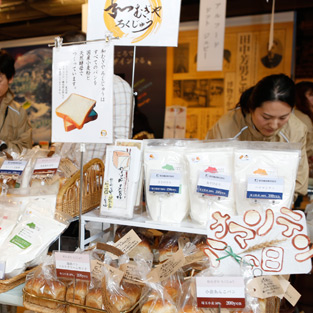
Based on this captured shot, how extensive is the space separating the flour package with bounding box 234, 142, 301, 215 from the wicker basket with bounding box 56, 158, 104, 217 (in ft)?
2.33

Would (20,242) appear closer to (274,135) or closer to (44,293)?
(44,293)

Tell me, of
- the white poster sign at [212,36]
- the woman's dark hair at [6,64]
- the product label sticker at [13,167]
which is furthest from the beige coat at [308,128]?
the woman's dark hair at [6,64]

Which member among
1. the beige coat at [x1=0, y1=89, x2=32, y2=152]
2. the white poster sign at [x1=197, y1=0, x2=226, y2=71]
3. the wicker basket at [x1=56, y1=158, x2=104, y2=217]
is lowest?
the wicker basket at [x1=56, y1=158, x2=104, y2=217]

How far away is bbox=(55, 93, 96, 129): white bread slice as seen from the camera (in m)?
1.40

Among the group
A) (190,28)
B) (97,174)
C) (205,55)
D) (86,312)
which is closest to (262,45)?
(190,28)

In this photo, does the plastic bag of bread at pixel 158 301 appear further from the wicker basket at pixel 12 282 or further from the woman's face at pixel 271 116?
the woman's face at pixel 271 116

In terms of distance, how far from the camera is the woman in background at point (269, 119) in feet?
5.99

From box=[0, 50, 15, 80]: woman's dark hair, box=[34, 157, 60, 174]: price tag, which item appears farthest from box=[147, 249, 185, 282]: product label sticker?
box=[0, 50, 15, 80]: woman's dark hair

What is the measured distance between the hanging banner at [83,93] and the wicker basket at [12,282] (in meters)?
0.56

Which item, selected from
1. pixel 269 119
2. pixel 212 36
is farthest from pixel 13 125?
pixel 269 119

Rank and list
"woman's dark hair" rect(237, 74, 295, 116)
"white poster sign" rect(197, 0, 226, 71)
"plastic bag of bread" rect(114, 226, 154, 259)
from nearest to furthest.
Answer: "plastic bag of bread" rect(114, 226, 154, 259)
"woman's dark hair" rect(237, 74, 295, 116)
"white poster sign" rect(197, 0, 226, 71)

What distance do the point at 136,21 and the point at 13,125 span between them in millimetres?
1736

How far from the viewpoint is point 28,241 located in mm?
1371

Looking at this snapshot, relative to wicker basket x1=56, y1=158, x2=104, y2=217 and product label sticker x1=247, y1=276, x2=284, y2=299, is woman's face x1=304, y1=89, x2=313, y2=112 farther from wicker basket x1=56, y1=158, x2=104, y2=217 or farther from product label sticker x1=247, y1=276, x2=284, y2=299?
product label sticker x1=247, y1=276, x2=284, y2=299
